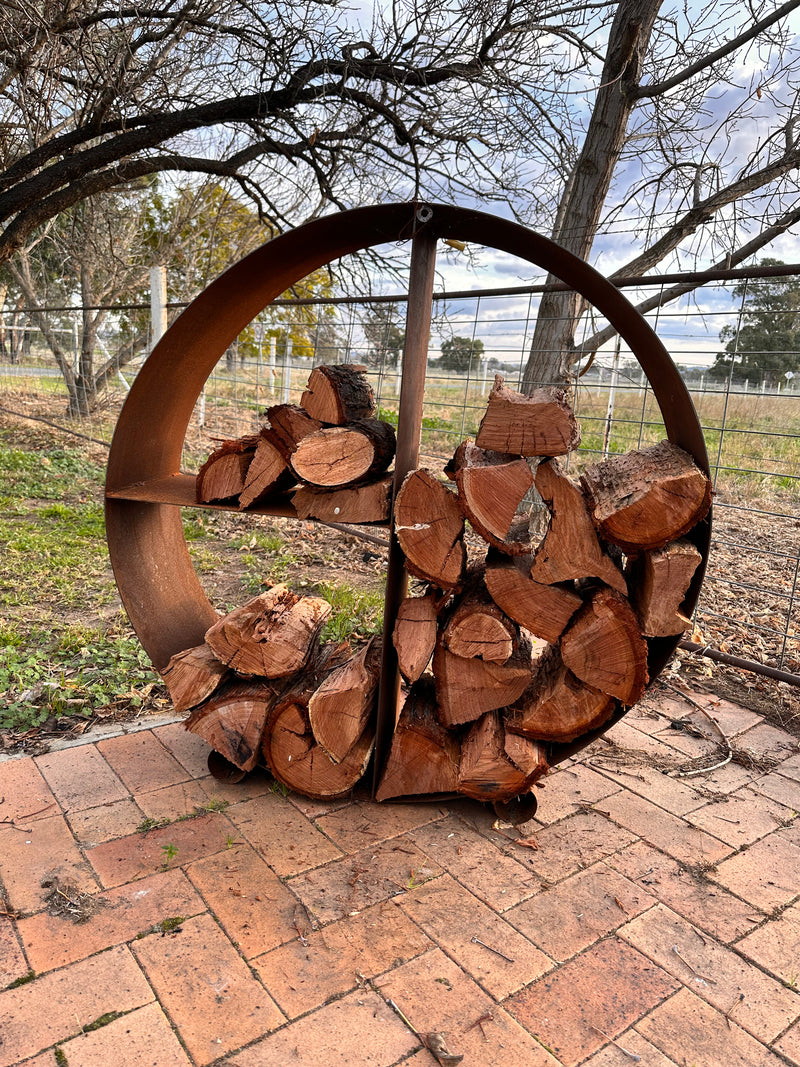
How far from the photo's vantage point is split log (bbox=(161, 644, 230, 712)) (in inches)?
96.3

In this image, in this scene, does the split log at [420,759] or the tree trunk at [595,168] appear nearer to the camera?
the split log at [420,759]

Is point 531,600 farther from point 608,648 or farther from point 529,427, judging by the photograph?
point 529,427

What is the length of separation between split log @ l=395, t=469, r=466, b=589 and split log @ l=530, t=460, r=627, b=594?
0.25 m

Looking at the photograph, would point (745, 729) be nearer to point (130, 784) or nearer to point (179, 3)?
point (130, 784)

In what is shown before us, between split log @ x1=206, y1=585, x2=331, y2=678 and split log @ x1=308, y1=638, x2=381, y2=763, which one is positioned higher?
split log @ x1=206, y1=585, x2=331, y2=678

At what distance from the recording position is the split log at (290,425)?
2.35m

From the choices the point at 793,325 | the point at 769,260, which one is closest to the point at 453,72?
the point at 769,260

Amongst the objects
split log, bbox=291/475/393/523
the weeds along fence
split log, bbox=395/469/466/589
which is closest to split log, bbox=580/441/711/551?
split log, bbox=395/469/466/589

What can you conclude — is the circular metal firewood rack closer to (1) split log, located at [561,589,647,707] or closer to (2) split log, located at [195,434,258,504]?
(2) split log, located at [195,434,258,504]

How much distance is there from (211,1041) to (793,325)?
6.20 m

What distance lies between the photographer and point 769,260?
4543 millimetres

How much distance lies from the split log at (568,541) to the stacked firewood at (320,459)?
0.52 meters

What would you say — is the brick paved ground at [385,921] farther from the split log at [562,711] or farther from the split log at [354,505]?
the split log at [354,505]

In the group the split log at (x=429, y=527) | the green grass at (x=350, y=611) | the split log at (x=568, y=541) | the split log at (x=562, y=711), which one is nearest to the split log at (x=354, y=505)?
the split log at (x=429, y=527)
